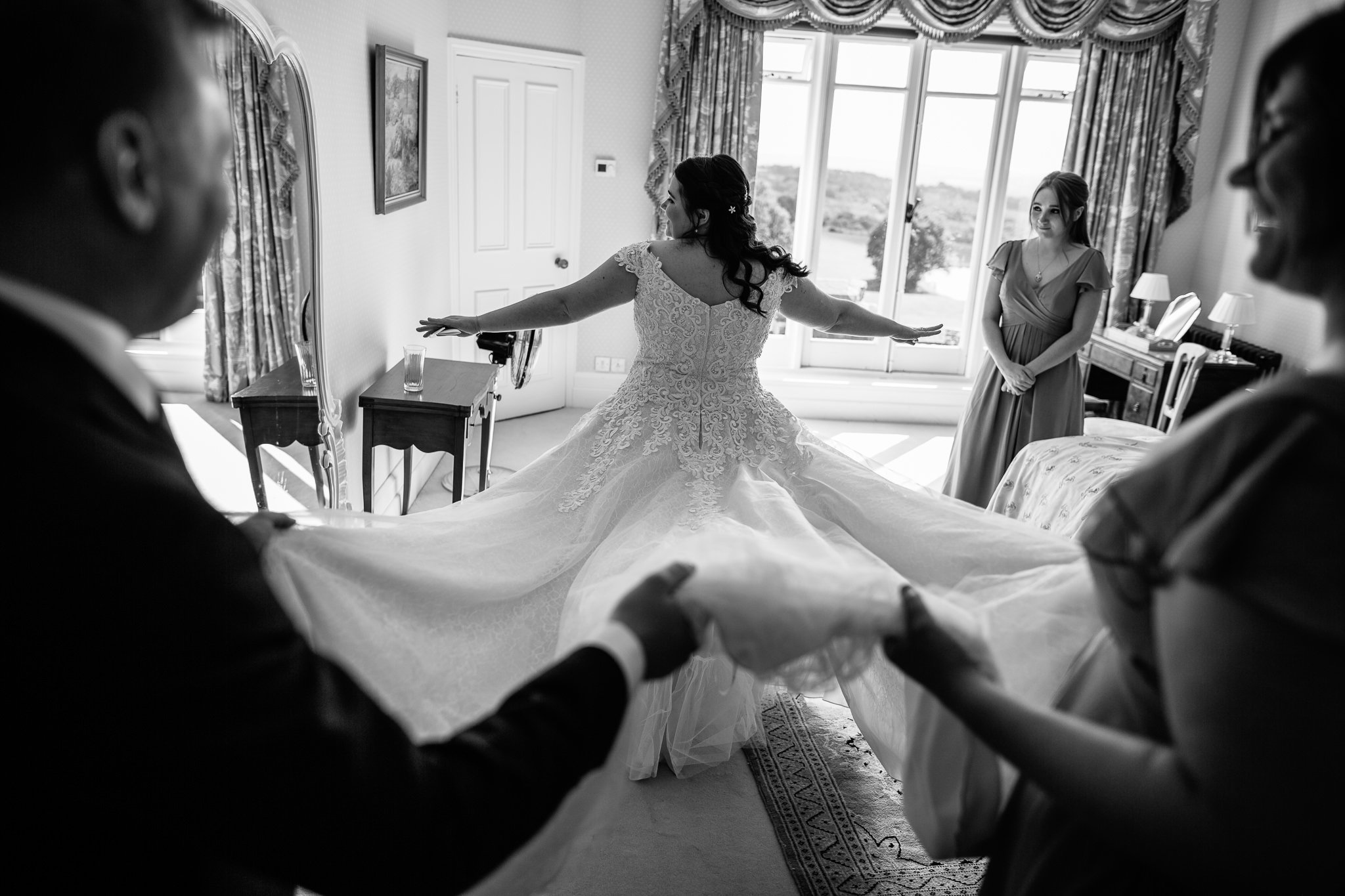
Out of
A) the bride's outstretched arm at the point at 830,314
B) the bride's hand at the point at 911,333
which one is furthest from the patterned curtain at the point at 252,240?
the bride's hand at the point at 911,333

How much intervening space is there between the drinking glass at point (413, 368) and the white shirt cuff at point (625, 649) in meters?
3.19

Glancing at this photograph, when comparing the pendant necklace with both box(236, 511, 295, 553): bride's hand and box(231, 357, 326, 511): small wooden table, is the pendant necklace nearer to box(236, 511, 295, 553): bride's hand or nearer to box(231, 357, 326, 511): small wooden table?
box(231, 357, 326, 511): small wooden table

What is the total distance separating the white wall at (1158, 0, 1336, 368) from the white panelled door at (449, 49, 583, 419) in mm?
4503

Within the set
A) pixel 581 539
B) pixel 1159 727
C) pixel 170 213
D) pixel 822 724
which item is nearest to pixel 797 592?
pixel 1159 727

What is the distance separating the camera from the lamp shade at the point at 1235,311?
5.39m

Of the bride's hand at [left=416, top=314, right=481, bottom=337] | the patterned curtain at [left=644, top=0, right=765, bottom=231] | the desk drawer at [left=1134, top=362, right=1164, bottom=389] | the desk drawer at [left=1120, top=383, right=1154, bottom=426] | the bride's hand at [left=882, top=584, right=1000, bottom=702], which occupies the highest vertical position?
the patterned curtain at [left=644, top=0, right=765, bottom=231]

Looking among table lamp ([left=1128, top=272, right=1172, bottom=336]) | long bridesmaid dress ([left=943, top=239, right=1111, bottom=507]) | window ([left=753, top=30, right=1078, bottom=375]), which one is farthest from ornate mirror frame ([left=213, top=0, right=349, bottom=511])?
table lamp ([left=1128, top=272, right=1172, bottom=336])

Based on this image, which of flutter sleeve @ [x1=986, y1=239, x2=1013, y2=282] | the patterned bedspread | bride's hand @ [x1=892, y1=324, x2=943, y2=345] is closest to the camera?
the patterned bedspread

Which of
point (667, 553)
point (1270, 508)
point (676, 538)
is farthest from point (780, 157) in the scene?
point (1270, 508)

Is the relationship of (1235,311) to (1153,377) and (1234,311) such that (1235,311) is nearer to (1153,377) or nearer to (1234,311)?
(1234,311)

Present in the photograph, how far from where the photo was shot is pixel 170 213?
0.78m

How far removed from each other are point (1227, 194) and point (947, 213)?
1.97 meters

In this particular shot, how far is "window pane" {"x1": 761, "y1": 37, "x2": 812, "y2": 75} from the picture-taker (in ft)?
21.6

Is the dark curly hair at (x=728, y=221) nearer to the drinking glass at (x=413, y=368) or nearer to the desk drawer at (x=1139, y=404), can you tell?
the drinking glass at (x=413, y=368)
